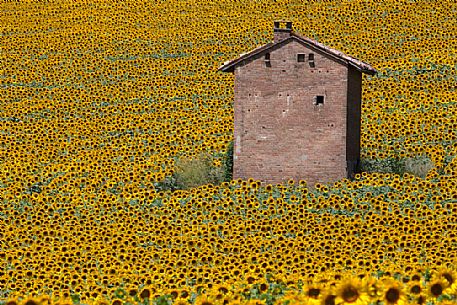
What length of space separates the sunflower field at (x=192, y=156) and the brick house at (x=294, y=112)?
0.56 metres

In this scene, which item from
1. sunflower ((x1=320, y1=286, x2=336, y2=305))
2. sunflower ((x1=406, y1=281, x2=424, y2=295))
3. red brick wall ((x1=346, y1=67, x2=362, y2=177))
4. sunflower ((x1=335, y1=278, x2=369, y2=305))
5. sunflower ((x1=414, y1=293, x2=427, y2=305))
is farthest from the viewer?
red brick wall ((x1=346, y1=67, x2=362, y2=177))

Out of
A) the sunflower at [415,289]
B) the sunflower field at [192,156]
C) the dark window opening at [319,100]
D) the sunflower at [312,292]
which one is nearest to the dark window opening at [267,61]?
the dark window opening at [319,100]

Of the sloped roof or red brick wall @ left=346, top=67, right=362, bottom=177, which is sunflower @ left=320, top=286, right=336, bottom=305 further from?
the sloped roof

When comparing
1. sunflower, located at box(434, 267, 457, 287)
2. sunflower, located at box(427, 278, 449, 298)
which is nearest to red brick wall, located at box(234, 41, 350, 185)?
sunflower, located at box(434, 267, 457, 287)

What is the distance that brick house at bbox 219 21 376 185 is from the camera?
25328 mm

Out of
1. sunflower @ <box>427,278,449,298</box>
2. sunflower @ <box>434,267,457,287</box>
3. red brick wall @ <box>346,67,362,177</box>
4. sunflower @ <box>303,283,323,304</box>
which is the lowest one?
sunflower @ <box>303,283,323,304</box>

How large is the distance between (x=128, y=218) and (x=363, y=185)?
5.18 meters

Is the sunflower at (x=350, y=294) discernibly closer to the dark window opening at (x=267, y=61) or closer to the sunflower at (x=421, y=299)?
the sunflower at (x=421, y=299)

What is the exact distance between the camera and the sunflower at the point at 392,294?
9742 mm

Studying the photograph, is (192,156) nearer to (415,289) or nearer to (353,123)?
(353,123)

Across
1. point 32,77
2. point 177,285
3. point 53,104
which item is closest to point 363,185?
point 177,285

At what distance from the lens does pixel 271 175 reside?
25.4 meters

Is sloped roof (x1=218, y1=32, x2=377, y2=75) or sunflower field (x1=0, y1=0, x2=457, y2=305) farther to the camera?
sloped roof (x1=218, y1=32, x2=377, y2=75)

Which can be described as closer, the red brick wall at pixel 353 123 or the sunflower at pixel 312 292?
the sunflower at pixel 312 292
